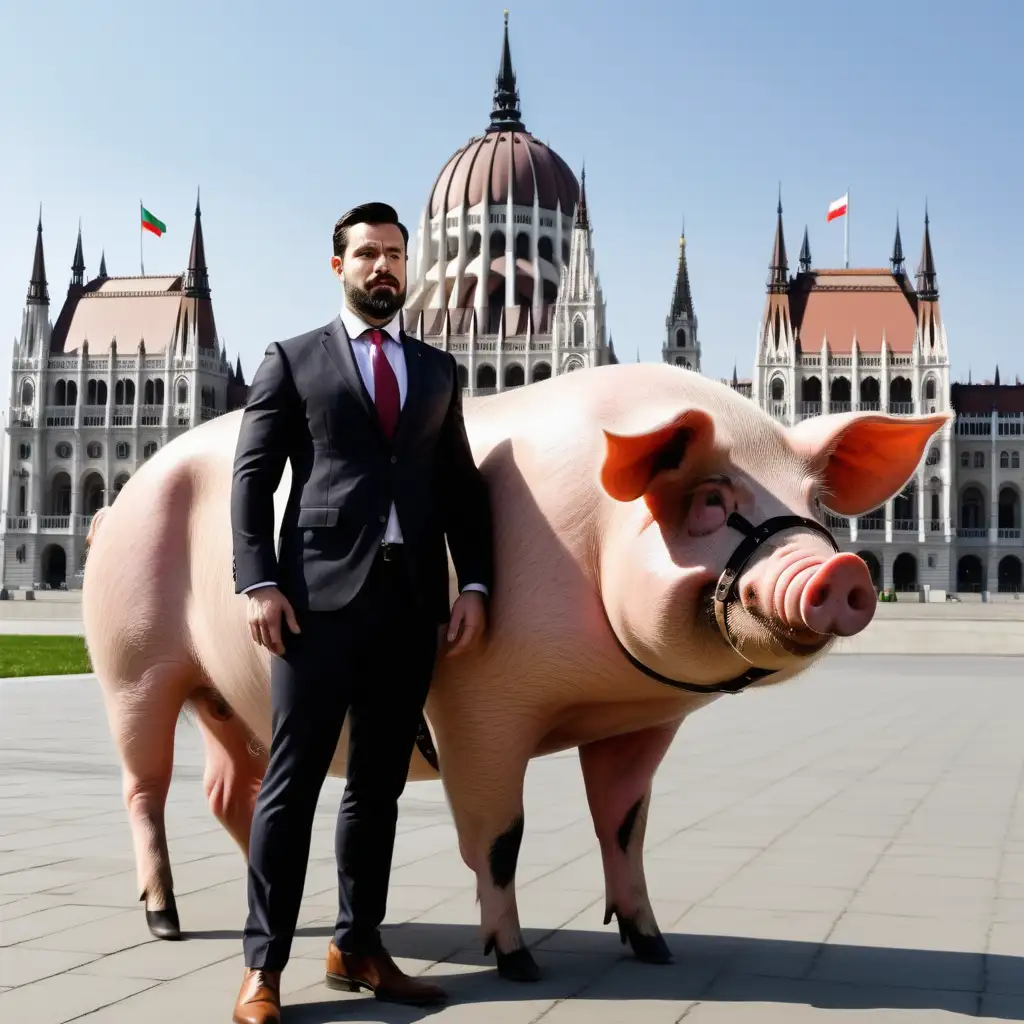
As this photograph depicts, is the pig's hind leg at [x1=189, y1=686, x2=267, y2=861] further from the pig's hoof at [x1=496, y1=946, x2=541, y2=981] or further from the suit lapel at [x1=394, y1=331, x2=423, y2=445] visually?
the suit lapel at [x1=394, y1=331, x2=423, y2=445]

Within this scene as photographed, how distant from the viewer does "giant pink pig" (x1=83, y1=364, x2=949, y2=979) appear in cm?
281

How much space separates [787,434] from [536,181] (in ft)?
271

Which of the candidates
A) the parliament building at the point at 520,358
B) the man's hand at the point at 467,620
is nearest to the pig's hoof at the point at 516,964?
the man's hand at the point at 467,620

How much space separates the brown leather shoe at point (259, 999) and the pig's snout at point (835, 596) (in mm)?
1393

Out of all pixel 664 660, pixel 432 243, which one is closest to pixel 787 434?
pixel 664 660

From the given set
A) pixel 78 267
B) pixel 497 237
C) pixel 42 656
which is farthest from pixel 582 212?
pixel 42 656

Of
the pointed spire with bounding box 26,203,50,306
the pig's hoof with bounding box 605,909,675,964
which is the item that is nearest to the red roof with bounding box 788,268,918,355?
the pointed spire with bounding box 26,203,50,306

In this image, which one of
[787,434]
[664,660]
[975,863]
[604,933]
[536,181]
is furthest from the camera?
[536,181]

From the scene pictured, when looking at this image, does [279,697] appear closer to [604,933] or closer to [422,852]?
[604,933]

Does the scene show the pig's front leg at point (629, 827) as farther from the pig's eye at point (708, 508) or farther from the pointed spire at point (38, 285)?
the pointed spire at point (38, 285)

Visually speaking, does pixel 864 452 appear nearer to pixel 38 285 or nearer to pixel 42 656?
pixel 42 656

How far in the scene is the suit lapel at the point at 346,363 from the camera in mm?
3119

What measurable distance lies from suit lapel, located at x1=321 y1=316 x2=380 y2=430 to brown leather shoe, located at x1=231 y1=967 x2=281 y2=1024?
1252 millimetres

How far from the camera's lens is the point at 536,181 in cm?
8319
